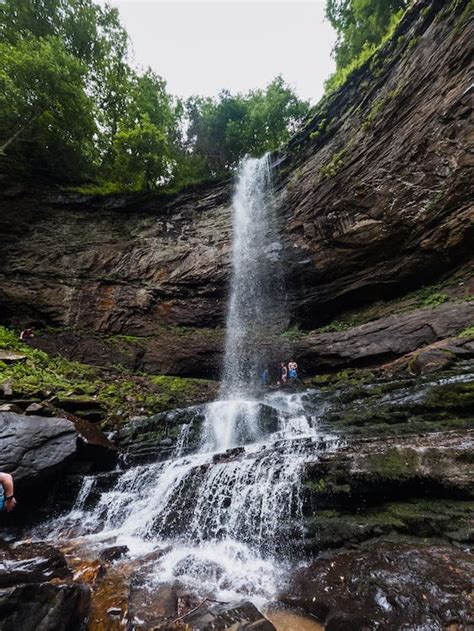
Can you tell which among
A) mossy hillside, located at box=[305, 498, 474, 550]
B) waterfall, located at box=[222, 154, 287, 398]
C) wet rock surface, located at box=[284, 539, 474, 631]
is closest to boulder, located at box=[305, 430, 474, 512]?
mossy hillside, located at box=[305, 498, 474, 550]

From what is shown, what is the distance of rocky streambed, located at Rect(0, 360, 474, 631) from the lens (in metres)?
2.61

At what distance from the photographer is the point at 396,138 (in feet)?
35.3

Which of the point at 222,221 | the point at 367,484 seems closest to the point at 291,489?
the point at 367,484

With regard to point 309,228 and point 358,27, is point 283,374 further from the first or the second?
point 358,27

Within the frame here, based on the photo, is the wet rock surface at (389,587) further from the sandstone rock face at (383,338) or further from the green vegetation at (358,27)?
the green vegetation at (358,27)

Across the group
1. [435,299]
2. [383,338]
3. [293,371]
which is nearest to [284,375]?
[293,371]

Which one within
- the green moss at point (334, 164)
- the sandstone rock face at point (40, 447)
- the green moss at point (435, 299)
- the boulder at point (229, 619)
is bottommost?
the boulder at point (229, 619)

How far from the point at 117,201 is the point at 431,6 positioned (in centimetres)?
1468

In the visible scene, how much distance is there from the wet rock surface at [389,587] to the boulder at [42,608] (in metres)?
1.92

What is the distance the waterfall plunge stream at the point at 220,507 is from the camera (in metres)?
3.65

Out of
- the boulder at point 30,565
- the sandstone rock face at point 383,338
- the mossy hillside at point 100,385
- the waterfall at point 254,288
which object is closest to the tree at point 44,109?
the waterfall at point 254,288

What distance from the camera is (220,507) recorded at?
4.71 meters

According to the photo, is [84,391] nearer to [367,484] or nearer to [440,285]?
[367,484]

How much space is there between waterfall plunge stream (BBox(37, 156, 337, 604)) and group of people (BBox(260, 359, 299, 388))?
1.73 metres
